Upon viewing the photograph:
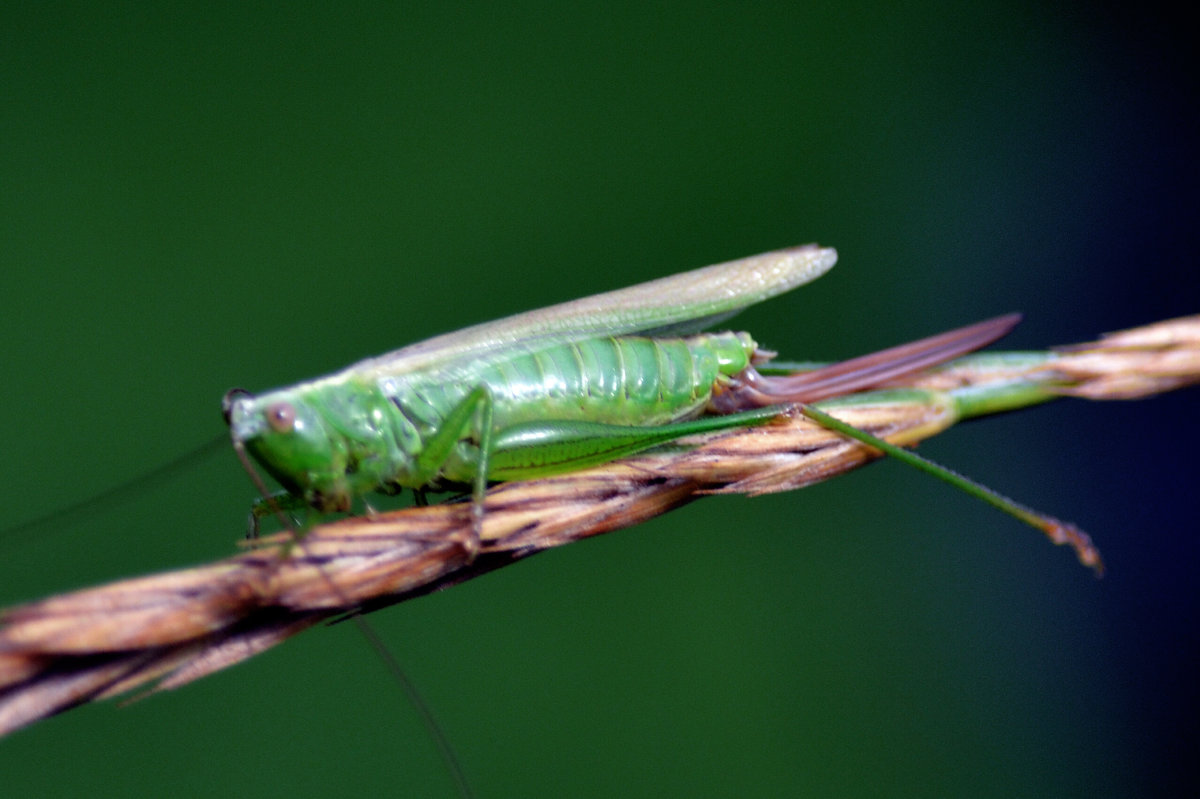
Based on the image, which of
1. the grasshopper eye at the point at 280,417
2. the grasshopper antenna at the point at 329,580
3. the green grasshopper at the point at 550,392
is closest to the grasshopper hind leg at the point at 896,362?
the green grasshopper at the point at 550,392

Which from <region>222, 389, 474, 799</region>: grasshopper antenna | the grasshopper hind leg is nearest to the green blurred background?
<region>222, 389, 474, 799</region>: grasshopper antenna

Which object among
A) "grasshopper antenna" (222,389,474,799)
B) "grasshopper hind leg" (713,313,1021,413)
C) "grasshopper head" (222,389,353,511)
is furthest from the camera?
"grasshopper head" (222,389,353,511)

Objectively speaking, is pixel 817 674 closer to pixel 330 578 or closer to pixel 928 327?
pixel 928 327

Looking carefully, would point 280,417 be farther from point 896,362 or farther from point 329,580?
point 896,362

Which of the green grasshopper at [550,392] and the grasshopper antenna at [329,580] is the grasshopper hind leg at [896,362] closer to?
the green grasshopper at [550,392]

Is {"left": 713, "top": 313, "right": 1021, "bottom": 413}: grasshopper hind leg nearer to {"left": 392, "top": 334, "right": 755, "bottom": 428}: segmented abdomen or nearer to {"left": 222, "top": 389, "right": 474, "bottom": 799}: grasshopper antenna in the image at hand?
{"left": 392, "top": 334, "right": 755, "bottom": 428}: segmented abdomen

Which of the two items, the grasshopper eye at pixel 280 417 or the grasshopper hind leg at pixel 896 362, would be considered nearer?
the grasshopper hind leg at pixel 896 362
